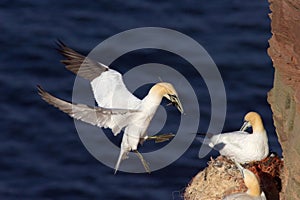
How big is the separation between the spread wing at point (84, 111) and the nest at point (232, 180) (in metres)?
2.55

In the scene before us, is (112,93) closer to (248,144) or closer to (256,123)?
(248,144)

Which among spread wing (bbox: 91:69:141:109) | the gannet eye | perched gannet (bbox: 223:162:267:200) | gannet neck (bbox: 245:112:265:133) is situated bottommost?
perched gannet (bbox: 223:162:267:200)

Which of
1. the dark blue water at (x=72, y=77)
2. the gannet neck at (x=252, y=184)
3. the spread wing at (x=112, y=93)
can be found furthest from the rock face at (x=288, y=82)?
the dark blue water at (x=72, y=77)

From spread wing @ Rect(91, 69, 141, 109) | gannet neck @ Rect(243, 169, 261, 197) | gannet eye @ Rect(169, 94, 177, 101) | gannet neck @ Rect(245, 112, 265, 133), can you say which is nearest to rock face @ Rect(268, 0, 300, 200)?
gannet neck @ Rect(243, 169, 261, 197)

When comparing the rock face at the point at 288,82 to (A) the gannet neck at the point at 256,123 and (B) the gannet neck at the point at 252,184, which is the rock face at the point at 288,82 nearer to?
(B) the gannet neck at the point at 252,184

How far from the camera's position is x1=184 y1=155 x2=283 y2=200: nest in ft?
51.6

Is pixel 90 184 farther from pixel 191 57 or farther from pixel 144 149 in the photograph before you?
pixel 191 57

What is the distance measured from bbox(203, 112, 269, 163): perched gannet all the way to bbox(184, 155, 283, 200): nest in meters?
0.20

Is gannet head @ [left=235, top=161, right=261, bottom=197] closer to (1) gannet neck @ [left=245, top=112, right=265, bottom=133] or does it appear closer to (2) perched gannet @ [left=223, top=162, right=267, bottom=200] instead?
(2) perched gannet @ [left=223, top=162, right=267, bottom=200]

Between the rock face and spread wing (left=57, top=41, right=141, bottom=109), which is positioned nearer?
the rock face

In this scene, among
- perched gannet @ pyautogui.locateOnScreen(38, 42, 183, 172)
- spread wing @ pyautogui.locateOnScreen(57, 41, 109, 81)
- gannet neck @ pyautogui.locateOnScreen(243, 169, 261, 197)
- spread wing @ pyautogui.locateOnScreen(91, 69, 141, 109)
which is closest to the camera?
perched gannet @ pyautogui.locateOnScreen(38, 42, 183, 172)

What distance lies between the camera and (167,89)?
45.8 ft

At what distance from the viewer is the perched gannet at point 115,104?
1338cm

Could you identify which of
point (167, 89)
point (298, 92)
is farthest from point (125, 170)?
point (298, 92)
